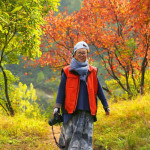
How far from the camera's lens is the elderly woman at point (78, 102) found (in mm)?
3398

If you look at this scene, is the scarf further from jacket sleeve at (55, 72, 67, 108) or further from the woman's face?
jacket sleeve at (55, 72, 67, 108)

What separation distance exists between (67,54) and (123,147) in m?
8.18

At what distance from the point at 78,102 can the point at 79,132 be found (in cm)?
47

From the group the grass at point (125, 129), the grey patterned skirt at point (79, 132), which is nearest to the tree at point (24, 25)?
the grey patterned skirt at point (79, 132)

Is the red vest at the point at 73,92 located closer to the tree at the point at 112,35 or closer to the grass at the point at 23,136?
the grass at the point at 23,136

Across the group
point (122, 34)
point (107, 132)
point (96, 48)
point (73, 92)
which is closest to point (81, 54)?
point (73, 92)

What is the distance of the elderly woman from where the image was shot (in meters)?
3.40

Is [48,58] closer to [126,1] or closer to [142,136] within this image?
[126,1]

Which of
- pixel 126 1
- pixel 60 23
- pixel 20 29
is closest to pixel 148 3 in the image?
pixel 126 1

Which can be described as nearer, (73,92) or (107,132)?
(73,92)

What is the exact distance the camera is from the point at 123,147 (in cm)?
423

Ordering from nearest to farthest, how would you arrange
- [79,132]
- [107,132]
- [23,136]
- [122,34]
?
[79,132], [107,132], [23,136], [122,34]

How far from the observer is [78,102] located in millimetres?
3416

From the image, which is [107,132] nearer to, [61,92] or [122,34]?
[61,92]
